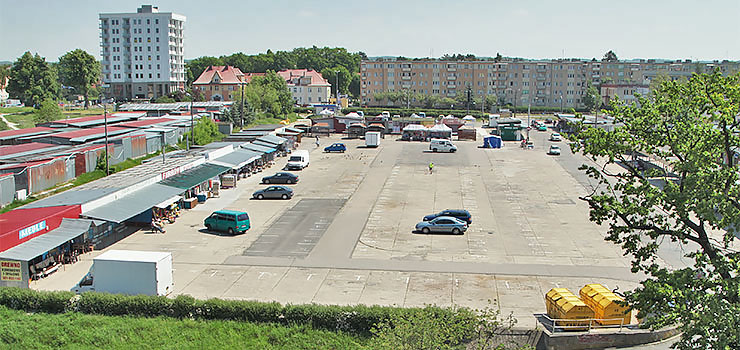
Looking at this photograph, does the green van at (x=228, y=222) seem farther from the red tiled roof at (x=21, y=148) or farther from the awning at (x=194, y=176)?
the red tiled roof at (x=21, y=148)

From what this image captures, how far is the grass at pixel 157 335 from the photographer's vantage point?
19.8 m

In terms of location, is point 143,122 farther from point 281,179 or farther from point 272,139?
point 281,179

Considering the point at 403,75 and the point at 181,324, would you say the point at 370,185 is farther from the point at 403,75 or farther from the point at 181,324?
the point at 403,75

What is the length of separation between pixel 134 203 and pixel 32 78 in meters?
103

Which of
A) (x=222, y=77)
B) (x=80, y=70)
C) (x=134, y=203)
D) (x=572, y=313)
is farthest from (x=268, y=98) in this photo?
(x=572, y=313)

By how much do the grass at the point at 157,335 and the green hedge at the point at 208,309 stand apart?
1.02ft

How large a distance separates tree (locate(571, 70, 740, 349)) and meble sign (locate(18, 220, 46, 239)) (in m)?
22.0

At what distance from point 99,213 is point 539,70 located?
422 feet

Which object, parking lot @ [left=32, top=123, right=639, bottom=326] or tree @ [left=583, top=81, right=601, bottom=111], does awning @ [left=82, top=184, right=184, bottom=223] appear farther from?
tree @ [left=583, top=81, right=601, bottom=111]

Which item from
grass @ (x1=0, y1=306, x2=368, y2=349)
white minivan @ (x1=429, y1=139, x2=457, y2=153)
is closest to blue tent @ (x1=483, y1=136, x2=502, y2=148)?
white minivan @ (x1=429, y1=139, x2=457, y2=153)

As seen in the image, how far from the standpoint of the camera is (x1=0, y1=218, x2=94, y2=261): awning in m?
24.3

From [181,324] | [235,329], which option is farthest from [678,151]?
[181,324]

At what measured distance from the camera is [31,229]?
26.1 m

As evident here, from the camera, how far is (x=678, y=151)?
49.7ft
